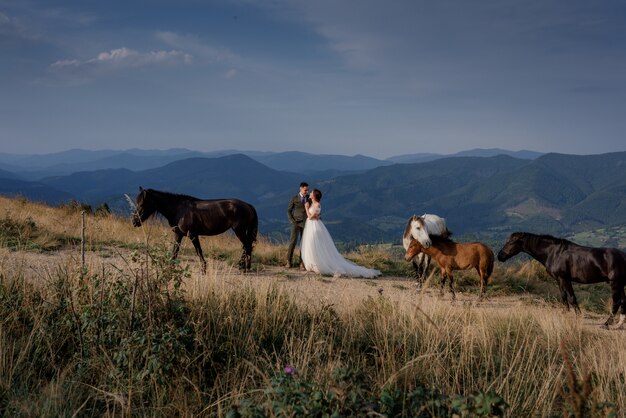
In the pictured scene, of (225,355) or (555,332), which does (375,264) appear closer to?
(555,332)

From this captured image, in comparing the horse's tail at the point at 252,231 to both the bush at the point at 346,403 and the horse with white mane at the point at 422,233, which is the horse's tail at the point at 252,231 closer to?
the horse with white mane at the point at 422,233

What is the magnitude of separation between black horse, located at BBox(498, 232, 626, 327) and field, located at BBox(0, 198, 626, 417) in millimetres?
2021

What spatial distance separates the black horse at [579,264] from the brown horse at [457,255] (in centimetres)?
85

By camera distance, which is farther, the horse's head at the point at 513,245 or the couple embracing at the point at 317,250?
the couple embracing at the point at 317,250

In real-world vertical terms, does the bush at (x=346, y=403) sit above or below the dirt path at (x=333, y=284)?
above

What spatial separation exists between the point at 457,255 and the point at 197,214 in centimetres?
598

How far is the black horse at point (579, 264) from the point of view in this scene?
8.00 m

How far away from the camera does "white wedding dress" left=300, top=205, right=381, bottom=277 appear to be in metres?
11.4

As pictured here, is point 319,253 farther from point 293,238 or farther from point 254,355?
point 254,355

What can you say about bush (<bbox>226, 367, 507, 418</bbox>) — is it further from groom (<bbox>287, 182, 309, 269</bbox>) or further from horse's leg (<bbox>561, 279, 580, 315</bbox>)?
groom (<bbox>287, 182, 309, 269</bbox>)

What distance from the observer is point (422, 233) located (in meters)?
9.55

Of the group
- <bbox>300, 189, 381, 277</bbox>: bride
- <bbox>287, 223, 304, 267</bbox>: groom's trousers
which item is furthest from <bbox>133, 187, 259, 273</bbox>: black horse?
<bbox>300, 189, 381, 277</bbox>: bride

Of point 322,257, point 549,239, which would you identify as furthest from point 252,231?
point 549,239

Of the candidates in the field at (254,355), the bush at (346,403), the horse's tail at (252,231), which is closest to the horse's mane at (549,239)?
the field at (254,355)
